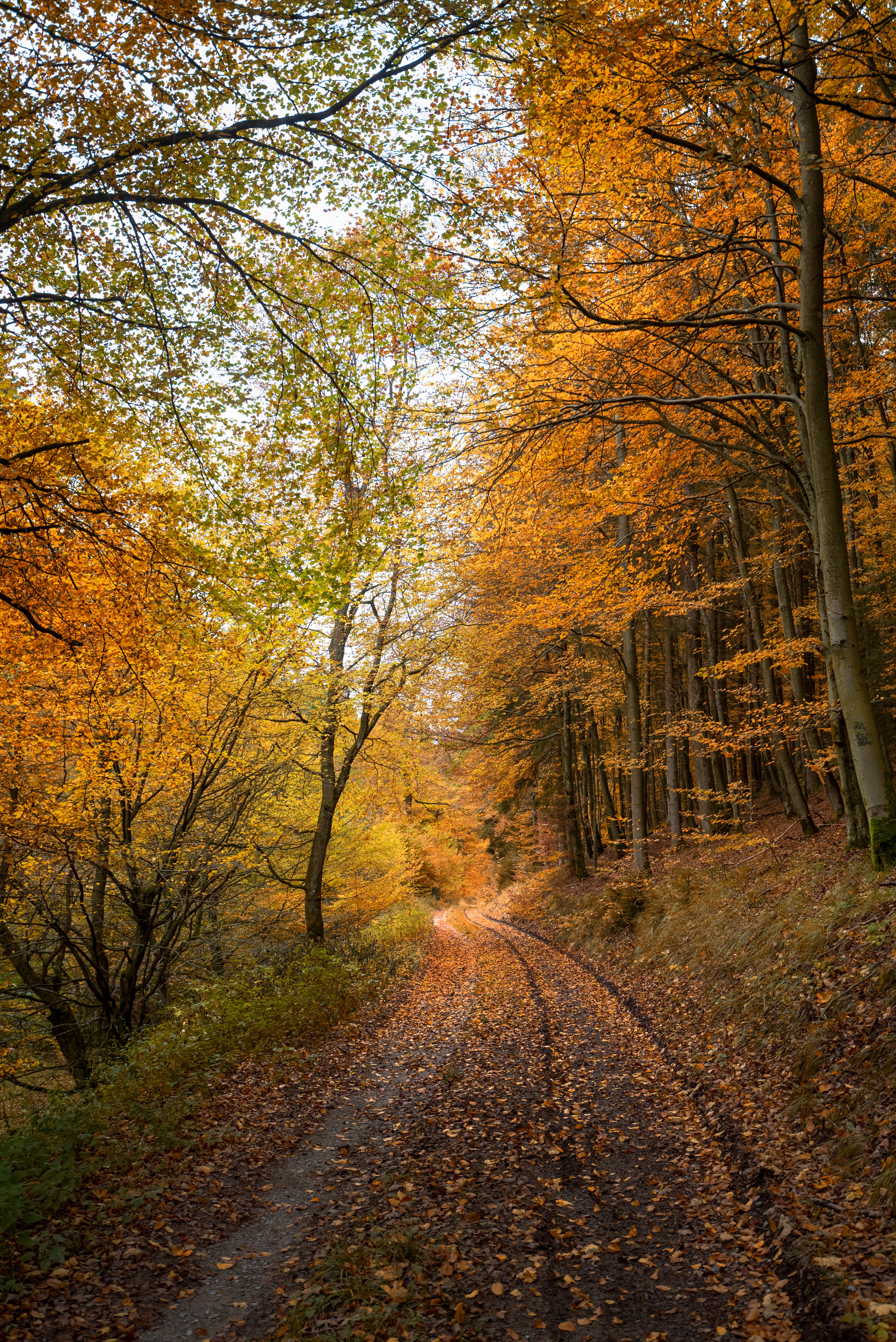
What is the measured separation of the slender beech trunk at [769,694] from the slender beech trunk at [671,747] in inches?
82.0

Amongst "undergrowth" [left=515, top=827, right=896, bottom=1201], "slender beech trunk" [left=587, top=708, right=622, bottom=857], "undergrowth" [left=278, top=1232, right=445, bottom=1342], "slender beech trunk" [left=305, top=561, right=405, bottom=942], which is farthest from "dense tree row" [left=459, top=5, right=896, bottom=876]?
"undergrowth" [left=278, top=1232, right=445, bottom=1342]

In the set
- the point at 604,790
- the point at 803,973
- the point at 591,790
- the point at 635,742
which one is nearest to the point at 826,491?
the point at 803,973

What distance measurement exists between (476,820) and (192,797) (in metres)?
22.4

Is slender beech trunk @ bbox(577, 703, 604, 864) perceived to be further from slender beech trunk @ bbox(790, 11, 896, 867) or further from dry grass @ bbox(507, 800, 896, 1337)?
slender beech trunk @ bbox(790, 11, 896, 867)

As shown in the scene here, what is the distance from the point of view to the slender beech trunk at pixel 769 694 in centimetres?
1212

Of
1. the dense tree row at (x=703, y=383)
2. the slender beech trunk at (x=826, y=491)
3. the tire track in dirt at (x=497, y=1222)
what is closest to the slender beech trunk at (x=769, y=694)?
the dense tree row at (x=703, y=383)

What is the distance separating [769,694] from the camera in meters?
12.3

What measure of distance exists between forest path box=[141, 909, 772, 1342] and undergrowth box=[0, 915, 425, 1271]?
1.27 m

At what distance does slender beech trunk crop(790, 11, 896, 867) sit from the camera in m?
7.30

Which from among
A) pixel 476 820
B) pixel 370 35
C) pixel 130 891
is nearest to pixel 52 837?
pixel 130 891

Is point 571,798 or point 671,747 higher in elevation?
point 671,747

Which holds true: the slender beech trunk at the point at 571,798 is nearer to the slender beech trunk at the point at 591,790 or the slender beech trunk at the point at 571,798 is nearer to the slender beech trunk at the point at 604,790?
the slender beech trunk at the point at 591,790

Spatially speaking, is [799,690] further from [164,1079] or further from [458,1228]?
[164,1079]

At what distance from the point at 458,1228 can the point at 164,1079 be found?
432cm
